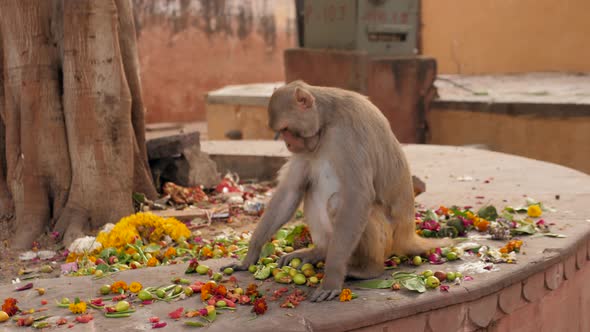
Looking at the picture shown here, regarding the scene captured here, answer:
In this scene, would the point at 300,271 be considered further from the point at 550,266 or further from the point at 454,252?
the point at 550,266

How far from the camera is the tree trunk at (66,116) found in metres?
5.41

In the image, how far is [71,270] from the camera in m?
4.58

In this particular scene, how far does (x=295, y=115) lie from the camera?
12.0ft

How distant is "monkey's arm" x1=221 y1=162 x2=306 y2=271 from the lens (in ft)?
13.4

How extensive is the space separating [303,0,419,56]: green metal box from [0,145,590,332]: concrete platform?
178 inches

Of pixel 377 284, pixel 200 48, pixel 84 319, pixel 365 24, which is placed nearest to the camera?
pixel 84 319

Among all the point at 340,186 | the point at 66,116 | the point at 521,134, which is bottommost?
the point at 521,134

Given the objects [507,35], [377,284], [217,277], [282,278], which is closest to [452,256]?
[377,284]

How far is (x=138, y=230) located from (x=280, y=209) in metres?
1.40

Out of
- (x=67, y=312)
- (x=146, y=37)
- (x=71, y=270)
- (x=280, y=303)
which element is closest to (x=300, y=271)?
(x=280, y=303)

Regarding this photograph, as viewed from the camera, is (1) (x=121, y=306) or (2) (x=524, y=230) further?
(2) (x=524, y=230)

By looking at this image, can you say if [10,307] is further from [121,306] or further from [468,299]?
[468,299]

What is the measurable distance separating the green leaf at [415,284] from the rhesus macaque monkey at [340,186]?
0.20m

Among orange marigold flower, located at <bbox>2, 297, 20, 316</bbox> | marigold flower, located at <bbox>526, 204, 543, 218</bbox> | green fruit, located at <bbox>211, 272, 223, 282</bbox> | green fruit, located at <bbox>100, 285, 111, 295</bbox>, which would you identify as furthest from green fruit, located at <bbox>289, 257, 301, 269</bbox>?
marigold flower, located at <bbox>526, 204, 543, 218</bbox>
